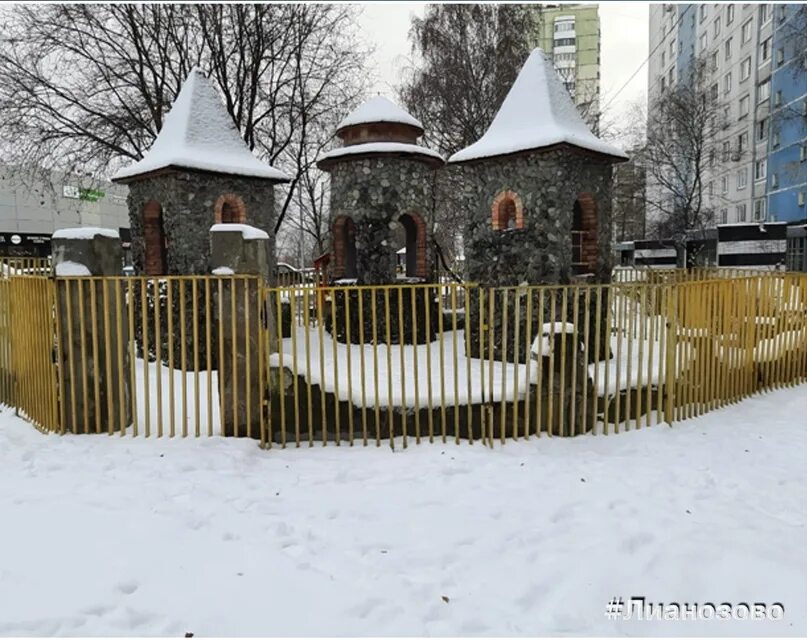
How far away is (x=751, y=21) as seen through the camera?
30.3 metres

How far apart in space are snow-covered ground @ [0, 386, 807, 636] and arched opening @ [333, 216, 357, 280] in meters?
6.80

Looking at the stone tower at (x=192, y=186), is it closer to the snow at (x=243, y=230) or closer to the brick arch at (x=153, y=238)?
the brick arch at (x=153, y=238)

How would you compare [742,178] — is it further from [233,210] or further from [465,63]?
[233,210]

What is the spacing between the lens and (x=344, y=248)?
38.4 feet

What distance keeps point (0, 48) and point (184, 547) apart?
15.9 meters

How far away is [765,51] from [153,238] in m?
33.3

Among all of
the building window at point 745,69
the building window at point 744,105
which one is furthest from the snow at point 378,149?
the building window at point 745,69

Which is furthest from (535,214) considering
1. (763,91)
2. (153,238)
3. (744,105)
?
(744,105)

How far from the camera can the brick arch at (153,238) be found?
1059cm

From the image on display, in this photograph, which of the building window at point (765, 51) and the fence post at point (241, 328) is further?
the building window at point (765, 51)

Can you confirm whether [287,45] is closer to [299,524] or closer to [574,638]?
[299,524]

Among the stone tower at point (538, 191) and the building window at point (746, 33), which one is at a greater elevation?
the building window at point (746, 33)

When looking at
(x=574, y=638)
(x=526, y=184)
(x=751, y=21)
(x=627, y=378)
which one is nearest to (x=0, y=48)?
(x=526, y=184)

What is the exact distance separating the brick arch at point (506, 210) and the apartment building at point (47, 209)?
12.7 meters
